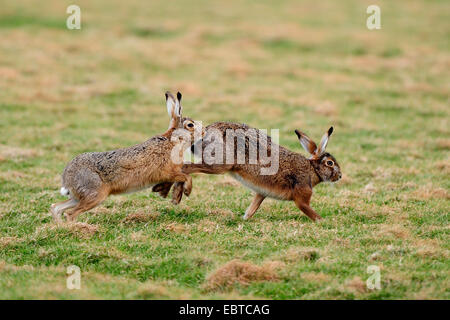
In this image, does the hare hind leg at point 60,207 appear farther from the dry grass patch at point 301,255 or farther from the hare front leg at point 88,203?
the dry grass patch at point 301,255

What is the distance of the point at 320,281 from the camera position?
23.9ft

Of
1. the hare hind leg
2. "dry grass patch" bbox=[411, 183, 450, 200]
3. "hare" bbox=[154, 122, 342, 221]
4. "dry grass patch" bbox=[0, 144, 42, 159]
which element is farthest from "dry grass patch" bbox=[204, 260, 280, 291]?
"dry grass patch" bbox=[0, 144, 42, 159]

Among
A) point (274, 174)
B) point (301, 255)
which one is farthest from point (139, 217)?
point (301, 255)

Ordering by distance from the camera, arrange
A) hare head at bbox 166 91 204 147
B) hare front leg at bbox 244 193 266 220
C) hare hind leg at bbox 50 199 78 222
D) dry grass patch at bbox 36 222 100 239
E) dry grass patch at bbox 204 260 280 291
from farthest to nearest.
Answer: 1. hare head at bbox 166 91 204 147
2. hare front leg at bbox 244 193 266 220
3. hare hind leg at bbox 50 199 78 222
4. dry grass patch at bbox 36 222 100 239
5. dry grass patch at bbox 204 260 280 291

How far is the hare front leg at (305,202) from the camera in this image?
30.7ft

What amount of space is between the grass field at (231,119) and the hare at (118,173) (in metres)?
0.41

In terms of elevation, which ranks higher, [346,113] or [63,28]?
[63,28]

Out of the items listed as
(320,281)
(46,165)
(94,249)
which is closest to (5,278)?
(94,249)

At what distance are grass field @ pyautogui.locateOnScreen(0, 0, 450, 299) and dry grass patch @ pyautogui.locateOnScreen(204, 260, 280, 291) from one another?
0.7 inches

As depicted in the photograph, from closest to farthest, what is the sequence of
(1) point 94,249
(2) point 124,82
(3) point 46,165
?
(1) point 94,249
(3) point 46,165
(2) point 124,82

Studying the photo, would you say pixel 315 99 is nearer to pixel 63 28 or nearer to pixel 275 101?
pixel 275 101

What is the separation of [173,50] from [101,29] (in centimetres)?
409

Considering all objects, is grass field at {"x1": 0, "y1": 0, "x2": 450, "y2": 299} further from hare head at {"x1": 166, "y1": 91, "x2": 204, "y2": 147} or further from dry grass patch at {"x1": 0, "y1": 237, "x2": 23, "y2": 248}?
hare head at {"x1": 166, "y1": 91, "x2": 204, "y2": 147}

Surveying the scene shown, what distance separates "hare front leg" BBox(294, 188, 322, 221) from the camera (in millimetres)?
9352
